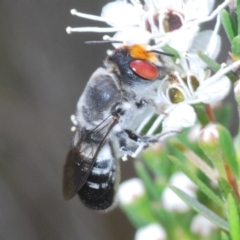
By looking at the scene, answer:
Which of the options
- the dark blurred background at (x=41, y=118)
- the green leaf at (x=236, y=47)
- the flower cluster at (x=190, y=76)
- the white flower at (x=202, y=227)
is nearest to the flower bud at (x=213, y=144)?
the flower cluster at (x=190, y=76)

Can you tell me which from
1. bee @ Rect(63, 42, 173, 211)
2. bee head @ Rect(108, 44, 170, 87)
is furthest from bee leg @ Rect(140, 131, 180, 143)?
bee head @ Rect(108, 44, 170, 87)

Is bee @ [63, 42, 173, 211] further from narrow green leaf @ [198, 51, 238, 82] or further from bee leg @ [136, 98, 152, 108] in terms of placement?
narrow green leaf @ [198, 51, 238, 82]

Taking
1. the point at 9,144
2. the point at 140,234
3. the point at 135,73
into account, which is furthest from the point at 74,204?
the point at 135,73

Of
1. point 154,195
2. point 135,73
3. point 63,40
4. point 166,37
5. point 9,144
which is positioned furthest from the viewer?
point 63,40

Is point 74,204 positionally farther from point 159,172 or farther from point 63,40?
point 159,172

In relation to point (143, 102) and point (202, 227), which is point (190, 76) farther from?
point (202, 227)

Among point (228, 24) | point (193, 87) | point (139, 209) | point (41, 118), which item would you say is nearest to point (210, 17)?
point (228, 24)
